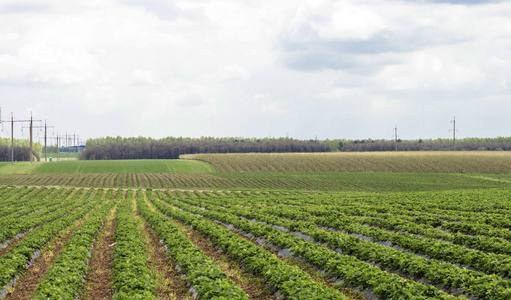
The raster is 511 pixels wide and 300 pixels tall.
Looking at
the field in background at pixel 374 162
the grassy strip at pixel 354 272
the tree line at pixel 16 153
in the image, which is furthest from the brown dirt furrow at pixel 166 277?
the tree line at pixel 16 153

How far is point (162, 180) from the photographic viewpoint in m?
82.8

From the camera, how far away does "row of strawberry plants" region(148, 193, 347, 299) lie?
43.6ft

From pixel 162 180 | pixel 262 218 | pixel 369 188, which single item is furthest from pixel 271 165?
pixel 262 218

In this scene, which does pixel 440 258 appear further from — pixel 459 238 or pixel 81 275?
pixel 81 275

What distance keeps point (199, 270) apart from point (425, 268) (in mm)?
7927

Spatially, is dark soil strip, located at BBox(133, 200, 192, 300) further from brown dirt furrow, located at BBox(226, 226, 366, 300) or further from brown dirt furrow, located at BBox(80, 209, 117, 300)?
brown dirt furrow, located at BBox(226, 226, 366, 300)

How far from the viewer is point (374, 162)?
339 ft

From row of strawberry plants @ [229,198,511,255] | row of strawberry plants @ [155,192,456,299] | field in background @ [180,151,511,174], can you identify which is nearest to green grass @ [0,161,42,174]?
field in background @ [180,151,511,174]

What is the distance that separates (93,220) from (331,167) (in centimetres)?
7944

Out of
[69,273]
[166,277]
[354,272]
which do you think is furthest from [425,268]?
[69,273]

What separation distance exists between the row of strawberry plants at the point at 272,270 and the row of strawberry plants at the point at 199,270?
1.45 m

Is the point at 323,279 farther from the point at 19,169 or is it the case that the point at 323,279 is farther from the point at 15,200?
the point at 19,169

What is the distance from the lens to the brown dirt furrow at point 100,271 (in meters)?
15.7

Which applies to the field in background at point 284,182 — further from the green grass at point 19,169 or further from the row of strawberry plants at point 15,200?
A: the row of strawberry plants at point 15,200
